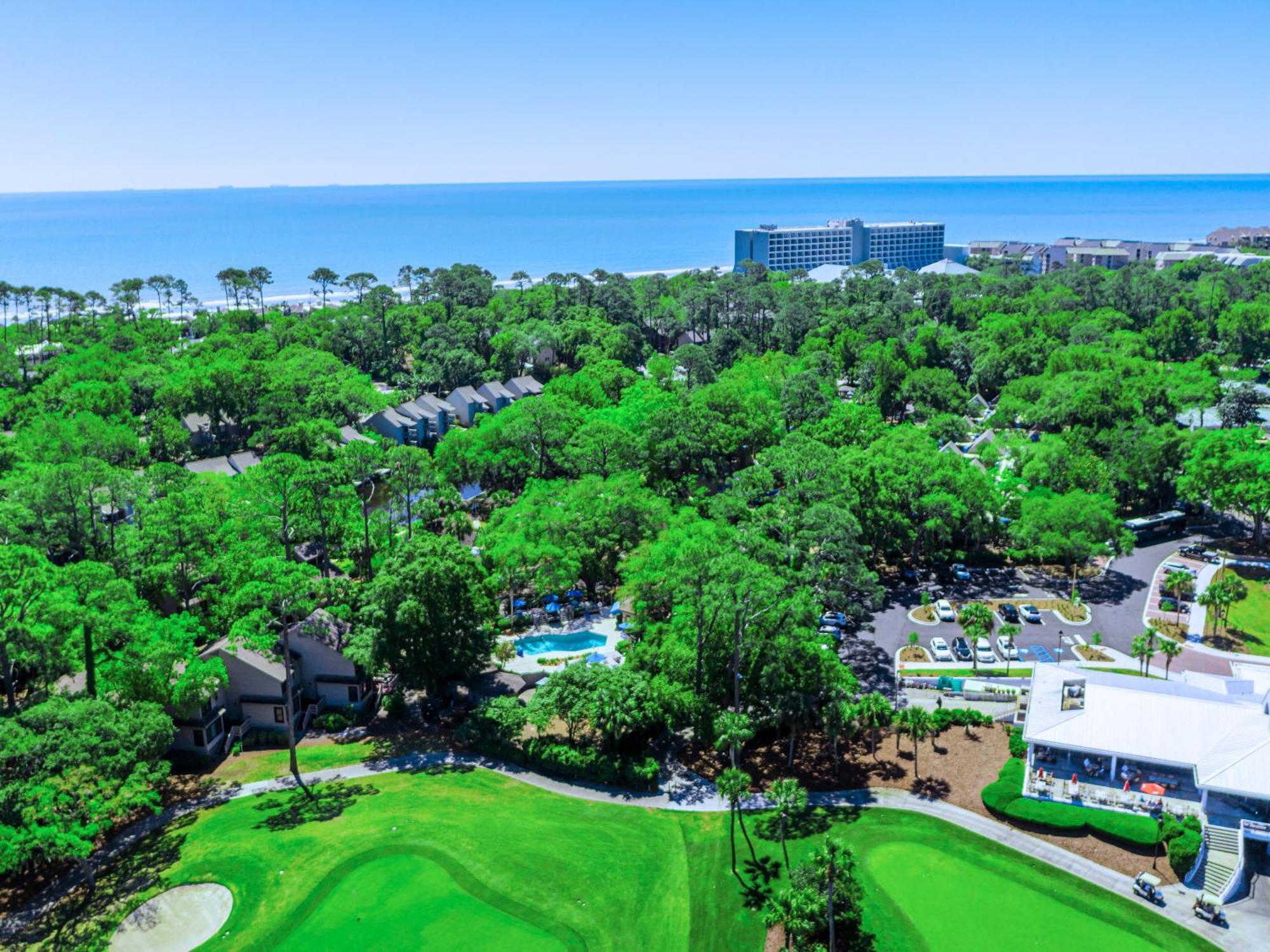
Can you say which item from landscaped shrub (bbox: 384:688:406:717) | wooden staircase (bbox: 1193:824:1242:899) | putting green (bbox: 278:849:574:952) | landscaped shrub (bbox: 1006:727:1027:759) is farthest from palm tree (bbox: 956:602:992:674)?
landscaped shrub (bbox: 384:688:406:717)

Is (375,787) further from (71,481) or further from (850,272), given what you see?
(850,272)

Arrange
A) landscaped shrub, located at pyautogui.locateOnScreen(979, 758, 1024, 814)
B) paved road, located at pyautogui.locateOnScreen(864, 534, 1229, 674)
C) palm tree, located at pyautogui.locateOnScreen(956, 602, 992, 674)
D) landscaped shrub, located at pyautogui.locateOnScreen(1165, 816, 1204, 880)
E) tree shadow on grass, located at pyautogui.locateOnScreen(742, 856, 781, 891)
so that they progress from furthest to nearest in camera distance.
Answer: paved road, located at pyautogui.locateOnScreen(864, 534, 1229, 674)
palm tree, located at pyautogui.locateOnScreen(956, 602, 992, 674)
landscaped shrub, located at pyautogui.locateOnScreen(979, 758, 1024, 814)
tree shadow on grass, located at pyautogui.locateOnScreen(742, 856, 781, 891)
landscaped shrub, located at pyautogui.locateOnScreen(1165, 816, 1204, 880)

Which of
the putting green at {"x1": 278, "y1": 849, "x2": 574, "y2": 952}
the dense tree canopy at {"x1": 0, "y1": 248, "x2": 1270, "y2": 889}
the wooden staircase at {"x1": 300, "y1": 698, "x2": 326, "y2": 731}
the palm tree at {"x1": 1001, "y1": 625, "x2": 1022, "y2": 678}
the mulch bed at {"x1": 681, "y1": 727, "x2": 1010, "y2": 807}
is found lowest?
the putting green at {"x1": 278, "y1": 849, "x2": 574, "y2": 952}

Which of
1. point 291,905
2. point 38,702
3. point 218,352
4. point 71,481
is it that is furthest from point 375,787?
point 218,352

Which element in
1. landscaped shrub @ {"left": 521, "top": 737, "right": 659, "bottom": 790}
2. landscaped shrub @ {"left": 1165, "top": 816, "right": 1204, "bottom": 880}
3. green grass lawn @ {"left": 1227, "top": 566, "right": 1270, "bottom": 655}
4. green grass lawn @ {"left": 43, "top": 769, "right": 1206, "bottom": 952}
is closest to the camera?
green grass lawn @ {"left": 43, "top": 769, "right": 1206, "bottom": 952}

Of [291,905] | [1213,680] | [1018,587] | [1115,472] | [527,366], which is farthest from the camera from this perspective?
[527,366]

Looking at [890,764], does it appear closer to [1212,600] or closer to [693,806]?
[693,806]

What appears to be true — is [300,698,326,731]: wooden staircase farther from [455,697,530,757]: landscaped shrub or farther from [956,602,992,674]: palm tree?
[956,602,992,674]: palm tree
